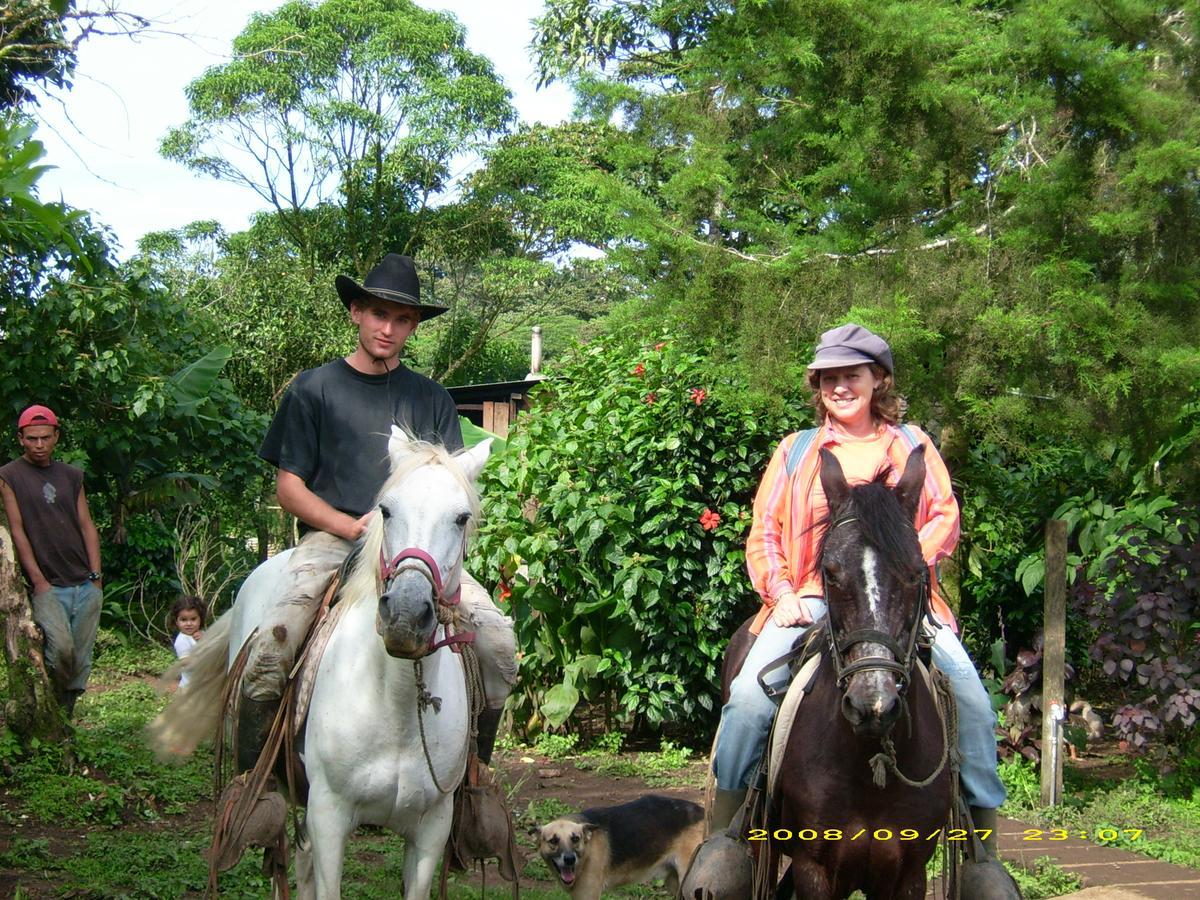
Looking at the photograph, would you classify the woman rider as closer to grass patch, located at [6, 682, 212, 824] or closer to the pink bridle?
the pink bridle

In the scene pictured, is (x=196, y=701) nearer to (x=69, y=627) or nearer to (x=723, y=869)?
(x=723, y=869)

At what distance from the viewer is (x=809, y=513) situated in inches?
158

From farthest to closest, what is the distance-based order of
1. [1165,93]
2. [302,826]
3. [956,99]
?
[956,99]
[1165,93]
[302,826]

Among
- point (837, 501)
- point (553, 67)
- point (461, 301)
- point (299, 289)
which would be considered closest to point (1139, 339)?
point (837, 501)

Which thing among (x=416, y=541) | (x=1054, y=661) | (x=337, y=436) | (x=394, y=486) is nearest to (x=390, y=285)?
(x=337, y=436)

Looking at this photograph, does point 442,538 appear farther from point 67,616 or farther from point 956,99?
point 67,616

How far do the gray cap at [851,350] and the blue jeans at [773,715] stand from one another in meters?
0.83

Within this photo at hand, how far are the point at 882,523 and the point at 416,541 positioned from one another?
55.9 inches

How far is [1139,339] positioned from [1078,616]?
8.95 feet

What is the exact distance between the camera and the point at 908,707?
3559 mm

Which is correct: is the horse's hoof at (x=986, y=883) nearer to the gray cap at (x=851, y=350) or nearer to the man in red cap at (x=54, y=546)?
the gray cap at (x=851, y=350)

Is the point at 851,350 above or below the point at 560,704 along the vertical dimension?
above
